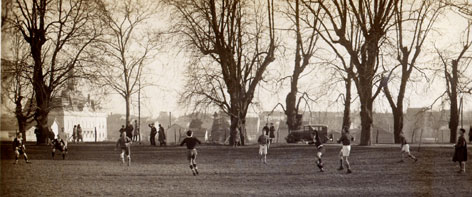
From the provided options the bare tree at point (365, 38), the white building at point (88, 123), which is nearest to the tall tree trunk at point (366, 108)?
the bare tree at point (365, 38)

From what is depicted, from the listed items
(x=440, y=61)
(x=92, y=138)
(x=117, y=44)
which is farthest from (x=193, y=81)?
(x=92, y=138)

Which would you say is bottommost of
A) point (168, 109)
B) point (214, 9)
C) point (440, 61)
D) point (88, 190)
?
point (88, 190)

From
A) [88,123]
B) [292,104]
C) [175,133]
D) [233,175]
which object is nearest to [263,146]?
[233,175]

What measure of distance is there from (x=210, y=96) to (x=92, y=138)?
59.1ft

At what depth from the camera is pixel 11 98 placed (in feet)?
51.6

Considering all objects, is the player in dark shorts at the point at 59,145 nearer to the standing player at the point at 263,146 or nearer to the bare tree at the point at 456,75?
the standing player at the point at 263,146

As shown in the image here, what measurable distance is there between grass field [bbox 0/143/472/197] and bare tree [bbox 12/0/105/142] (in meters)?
2.34

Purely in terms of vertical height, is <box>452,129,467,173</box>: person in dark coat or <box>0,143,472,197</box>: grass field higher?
<box>452,129,467,173</box>: person in dark coat

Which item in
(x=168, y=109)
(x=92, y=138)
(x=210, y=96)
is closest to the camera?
(x=168, y=109)

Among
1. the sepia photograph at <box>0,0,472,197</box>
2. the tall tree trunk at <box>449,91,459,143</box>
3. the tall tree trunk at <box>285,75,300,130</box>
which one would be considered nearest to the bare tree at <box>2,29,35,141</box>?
the sepia photograph at <box>0,0,472,197</box>

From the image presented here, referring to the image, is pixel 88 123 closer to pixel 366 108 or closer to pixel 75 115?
pixel 75 115

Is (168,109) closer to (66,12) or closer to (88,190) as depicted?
(66,12)

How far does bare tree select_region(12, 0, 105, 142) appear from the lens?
1766 cm

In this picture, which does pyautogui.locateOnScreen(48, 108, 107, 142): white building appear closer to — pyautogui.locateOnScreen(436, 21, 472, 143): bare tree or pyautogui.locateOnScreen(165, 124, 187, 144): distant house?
pyautogui.locateOnScreen(165, 124, 187, 144): distant house
